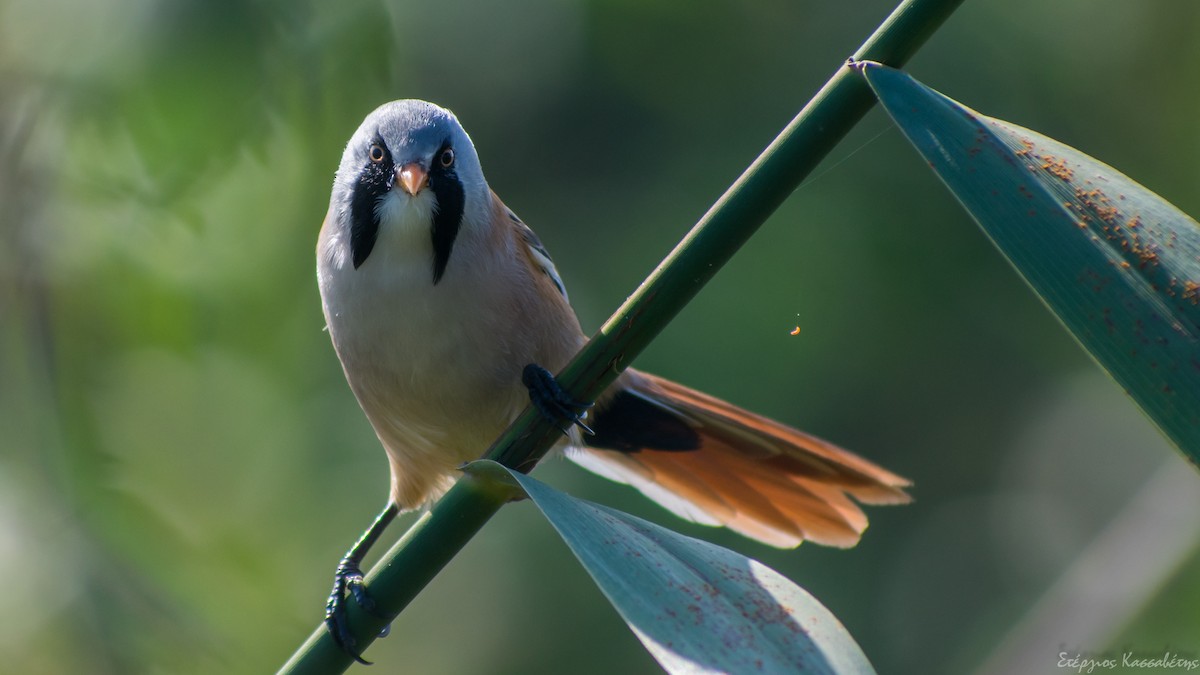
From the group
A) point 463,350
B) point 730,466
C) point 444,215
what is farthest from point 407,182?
point 730,466

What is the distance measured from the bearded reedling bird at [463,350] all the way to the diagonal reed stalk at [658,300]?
727 millimetres

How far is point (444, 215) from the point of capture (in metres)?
2.69

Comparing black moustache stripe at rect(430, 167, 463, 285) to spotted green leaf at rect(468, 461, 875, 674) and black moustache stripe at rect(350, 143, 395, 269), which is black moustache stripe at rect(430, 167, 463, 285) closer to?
black moustache stripe at rect(350, 143, 395, 269)

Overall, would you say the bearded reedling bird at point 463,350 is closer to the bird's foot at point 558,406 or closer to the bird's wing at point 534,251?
the bird's wing at point 534,251

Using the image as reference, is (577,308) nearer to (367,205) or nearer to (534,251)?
(534,251)

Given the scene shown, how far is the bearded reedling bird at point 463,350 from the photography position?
8.63 feet

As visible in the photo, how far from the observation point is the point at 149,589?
2633 millimetres

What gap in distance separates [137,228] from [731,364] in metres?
2.89

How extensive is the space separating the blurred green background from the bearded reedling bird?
29 centimetres

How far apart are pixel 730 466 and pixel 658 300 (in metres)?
1.70

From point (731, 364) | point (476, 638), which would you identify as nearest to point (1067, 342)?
point (731, 364)

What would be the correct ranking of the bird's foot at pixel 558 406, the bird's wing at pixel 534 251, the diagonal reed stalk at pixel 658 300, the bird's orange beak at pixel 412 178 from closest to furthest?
the diagonal reed stalk at pixel 658 300 < the bird's foot at pixel 558 406 < the bird's orange beak at pixel 412 178 < the bird's wing at pixel 534 251

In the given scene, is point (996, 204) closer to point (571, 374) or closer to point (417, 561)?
point (571, 374)

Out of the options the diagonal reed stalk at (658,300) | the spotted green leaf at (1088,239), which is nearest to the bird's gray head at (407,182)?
the diagonal reed stalk at (658,300)
